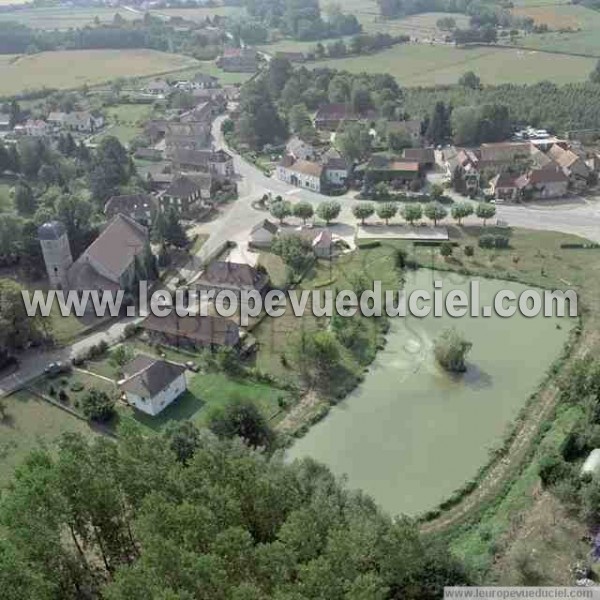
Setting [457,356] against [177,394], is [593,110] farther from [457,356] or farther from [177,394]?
[177,394]

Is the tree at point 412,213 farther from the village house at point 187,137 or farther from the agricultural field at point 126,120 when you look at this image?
the agricultural field at point 126,120

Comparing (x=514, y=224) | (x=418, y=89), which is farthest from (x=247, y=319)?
(x=418, y=89)

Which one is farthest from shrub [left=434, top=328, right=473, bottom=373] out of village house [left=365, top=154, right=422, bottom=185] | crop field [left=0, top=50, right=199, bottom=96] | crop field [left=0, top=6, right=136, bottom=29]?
crop field [left=0, top=6, right=136, bottom=29]

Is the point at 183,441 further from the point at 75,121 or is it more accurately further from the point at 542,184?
the point at 75,121

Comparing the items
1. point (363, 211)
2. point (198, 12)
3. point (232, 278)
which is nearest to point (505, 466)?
point (232, 278)

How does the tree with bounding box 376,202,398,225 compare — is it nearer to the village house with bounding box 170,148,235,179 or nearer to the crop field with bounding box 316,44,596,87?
the village house with bounding box 170,148,235,179
